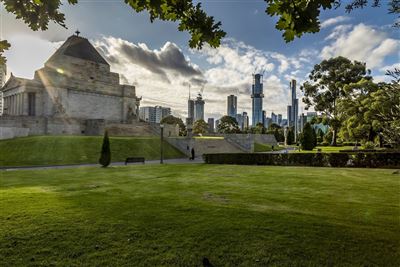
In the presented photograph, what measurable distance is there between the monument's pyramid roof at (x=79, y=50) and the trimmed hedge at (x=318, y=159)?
42250mm

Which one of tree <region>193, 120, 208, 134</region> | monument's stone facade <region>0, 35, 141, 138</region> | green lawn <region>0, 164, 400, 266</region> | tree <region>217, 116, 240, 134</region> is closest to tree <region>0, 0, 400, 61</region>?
green lawn <region>0, 164, 400, 266</region>

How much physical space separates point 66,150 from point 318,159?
2532 cm

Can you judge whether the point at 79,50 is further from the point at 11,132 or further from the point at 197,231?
the point at 197,231

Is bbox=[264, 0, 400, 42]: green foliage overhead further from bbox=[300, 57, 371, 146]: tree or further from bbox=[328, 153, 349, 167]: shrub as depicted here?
bbox=[300, 57, 371, 146]: tree

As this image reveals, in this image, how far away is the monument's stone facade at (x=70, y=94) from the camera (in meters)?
48.2

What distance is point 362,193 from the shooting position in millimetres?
9625

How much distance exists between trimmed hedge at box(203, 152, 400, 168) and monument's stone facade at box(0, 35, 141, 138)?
29134mm

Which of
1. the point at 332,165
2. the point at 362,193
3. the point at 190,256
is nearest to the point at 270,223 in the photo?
the point at 190,256

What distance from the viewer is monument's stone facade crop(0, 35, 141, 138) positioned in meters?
48.2

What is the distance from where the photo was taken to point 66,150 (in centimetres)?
3000

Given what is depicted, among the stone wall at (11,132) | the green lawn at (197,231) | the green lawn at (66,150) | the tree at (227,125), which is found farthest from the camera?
the tree at (227,125)

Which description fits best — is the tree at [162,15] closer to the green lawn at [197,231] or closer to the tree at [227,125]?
the green lawn at [197,231]

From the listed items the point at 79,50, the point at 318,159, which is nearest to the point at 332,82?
the point at 318,159

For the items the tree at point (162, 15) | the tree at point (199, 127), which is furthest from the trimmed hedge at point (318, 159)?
the tree at point (199, 127)
